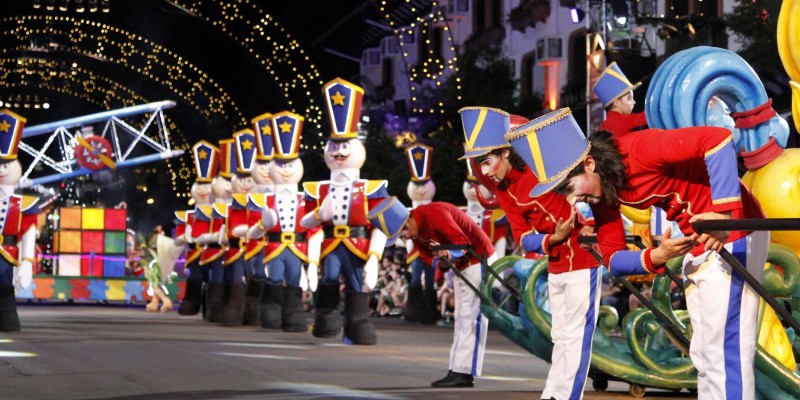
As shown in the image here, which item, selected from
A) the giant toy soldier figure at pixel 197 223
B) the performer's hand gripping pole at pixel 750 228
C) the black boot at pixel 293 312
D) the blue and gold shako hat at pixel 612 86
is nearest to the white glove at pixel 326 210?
the black boot at pixel 293 312

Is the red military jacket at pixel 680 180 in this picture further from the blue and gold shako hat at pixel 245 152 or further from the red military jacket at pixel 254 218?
the blue and gold shako hat at pixel 245 152

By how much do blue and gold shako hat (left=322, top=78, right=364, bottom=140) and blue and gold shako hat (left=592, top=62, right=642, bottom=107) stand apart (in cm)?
594

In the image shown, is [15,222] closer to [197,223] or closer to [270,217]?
[270,217]

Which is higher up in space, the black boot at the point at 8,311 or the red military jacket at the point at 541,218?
the red military jacket at the point at 541,218

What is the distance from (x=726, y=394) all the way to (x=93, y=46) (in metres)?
29.1

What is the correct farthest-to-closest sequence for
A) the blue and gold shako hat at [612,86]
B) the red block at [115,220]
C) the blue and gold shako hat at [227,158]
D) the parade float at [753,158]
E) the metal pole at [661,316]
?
the red block at [115,220]
the blue and gold shako hat at [227,158]
the blue and gold shako hat at [612,86]
the parade float at [753,158]
the metal pole at [661,316]

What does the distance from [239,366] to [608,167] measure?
21.2 ft

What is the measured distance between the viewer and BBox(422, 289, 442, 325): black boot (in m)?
21.3

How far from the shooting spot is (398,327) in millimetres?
19750

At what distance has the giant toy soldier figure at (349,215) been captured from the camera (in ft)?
49.5

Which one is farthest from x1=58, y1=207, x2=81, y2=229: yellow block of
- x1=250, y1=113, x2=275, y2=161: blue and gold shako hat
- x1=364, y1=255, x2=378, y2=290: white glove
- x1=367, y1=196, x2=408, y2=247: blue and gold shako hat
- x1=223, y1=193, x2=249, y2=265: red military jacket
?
x1=367, y1=196, x2=408, y2=247: blue and gold shako hat

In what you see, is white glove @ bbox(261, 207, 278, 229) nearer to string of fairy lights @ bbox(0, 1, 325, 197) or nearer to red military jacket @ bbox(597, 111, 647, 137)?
string of fairy lights @ bbox(0, 1, 325, 197)

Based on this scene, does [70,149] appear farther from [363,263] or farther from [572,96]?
[363,263]

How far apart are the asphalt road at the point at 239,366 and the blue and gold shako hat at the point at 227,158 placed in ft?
9.32
